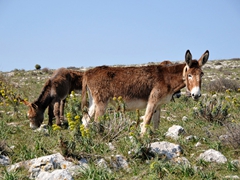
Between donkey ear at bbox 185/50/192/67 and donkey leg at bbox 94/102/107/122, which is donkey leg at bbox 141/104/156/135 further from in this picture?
donkey ear at bbox 185/50/192/67

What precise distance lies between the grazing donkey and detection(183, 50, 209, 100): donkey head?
395cm

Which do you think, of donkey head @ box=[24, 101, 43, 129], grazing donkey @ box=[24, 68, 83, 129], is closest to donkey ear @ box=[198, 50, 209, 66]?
grazing donkey @ box=[24, 68, 83, 129]

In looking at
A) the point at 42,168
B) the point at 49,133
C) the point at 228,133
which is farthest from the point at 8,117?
the point at 228,133

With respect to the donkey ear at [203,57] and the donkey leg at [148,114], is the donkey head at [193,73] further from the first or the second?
the donkey leg at [148,114]

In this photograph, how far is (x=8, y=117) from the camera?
9336 mm

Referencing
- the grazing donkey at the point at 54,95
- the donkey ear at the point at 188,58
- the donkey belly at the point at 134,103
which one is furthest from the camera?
the grazing donkey at the point at 54,95

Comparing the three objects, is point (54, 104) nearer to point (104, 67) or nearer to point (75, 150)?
point (104, 67)

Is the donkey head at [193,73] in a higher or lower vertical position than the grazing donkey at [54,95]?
higher

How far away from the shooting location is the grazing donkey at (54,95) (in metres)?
8.71

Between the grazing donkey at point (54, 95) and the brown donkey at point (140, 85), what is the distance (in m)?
2.04

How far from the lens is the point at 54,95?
361 inches

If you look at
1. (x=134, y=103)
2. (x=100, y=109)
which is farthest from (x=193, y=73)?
(x=100, y=109)

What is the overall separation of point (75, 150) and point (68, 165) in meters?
0.43

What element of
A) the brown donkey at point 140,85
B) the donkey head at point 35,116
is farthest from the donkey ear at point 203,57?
the donkey head at point 35,116
